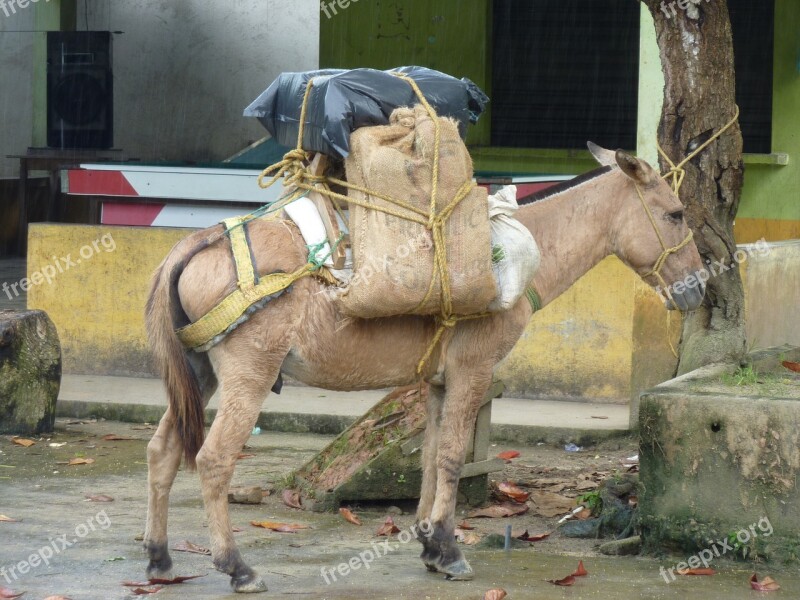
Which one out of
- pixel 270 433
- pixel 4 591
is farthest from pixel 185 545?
pixel 270 433

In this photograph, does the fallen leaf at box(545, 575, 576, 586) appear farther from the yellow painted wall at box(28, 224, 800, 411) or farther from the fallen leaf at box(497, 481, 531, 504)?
the yellow painted wall at box(28, 224, 800, 411)

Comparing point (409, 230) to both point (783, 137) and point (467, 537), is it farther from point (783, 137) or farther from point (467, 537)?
point (783, 137)

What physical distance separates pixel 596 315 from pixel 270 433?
2.56 meters

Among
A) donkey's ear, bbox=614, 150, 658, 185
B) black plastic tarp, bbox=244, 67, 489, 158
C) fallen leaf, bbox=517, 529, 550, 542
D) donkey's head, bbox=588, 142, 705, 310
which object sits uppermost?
black plastic tarp, bbox=244, 67, 489, 158

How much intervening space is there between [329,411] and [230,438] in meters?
3.78

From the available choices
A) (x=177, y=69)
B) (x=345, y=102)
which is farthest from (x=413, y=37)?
(x=345, y=102)

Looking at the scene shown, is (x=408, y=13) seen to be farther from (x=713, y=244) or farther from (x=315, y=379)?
(x=315, y=379)

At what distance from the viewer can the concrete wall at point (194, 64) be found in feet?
53.0

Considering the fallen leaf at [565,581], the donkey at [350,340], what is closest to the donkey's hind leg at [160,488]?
the donkey at [350,340]

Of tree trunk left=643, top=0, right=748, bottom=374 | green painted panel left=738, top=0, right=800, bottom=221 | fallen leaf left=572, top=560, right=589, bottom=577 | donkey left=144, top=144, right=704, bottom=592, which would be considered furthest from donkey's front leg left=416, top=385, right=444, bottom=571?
green painted panel left=738, top=0, right=800, bottom=221

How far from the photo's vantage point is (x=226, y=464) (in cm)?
532

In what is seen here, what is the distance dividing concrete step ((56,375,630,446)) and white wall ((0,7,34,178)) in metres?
8.32

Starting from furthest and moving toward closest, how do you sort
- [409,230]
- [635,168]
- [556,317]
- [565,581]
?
[556,317] < [635,168] < [565,581] < [409,230]

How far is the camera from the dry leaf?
5484 millimetres
